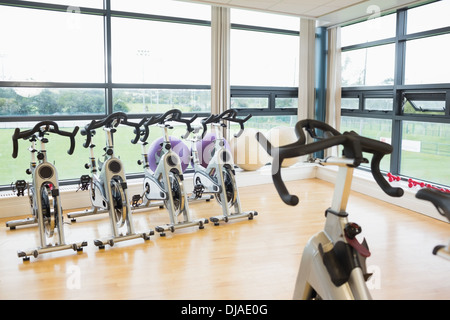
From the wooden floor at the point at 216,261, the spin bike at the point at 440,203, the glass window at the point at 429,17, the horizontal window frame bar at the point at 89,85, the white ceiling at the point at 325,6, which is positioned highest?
the white ceiling at the point at 325,6

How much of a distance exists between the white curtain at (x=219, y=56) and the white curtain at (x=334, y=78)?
165cm

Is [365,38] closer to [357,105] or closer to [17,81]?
[357,105]

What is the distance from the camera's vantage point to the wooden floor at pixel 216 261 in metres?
2.62

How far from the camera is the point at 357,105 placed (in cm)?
587

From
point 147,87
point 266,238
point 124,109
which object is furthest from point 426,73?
point 124,109

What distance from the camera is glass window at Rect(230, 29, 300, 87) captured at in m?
5.89

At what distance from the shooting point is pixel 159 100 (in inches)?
214

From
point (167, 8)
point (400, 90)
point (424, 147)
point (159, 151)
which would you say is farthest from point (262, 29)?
point (424, 147)

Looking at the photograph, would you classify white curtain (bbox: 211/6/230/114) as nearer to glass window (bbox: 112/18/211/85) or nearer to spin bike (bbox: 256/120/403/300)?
glass window (bbox: 112/18/211/85)

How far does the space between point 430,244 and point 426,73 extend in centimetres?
232

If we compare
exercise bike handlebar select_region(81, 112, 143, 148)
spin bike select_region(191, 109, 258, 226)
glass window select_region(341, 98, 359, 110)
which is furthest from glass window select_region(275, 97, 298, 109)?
exercise bike handlebar select_region(81, 112, 143, 148)

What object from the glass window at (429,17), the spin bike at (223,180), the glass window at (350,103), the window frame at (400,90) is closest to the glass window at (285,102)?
the glass window at (350,103)

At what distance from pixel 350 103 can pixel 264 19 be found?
1819 millimetres

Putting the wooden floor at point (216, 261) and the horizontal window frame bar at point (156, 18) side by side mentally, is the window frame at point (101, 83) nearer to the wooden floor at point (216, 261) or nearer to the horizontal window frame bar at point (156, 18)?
the horizontal window frame bar at point (156, 18)
